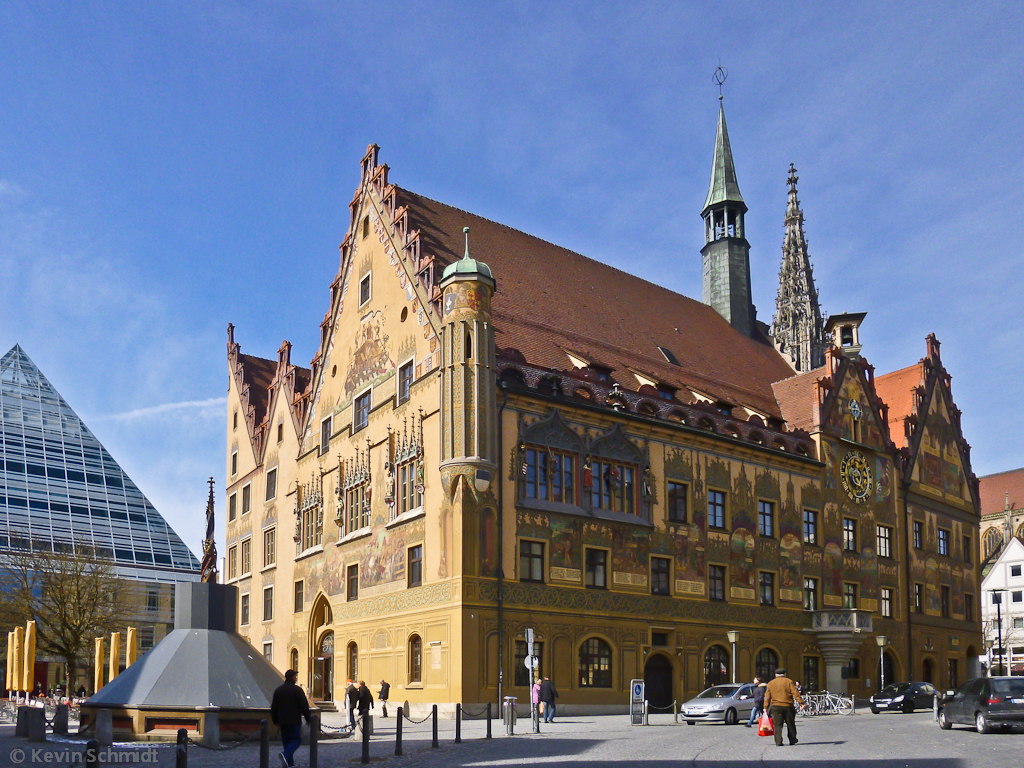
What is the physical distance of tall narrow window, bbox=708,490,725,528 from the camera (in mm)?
38969

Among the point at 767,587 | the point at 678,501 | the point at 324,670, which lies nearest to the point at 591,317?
the point at 678,501

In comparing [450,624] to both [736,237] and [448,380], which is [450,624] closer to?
[448,380]

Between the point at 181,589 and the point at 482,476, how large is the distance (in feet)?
36.7

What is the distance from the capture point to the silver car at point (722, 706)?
29.0 m

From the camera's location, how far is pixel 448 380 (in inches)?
1312

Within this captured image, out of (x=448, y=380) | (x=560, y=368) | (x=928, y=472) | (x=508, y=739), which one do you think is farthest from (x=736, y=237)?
(x=508, y=739)

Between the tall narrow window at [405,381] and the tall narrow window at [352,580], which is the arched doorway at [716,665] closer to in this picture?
the tall narrow window at [352,580]

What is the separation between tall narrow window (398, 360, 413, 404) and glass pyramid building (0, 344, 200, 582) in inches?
2298

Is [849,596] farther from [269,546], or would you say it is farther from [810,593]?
[269,546]

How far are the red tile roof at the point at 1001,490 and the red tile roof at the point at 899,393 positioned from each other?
181 feet

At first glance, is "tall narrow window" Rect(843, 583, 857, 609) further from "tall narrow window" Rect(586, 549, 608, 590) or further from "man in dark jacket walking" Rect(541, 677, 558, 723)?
"man in dark jacket walking" Rect(541, 677, 558, 723)

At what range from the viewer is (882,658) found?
41.2 metres

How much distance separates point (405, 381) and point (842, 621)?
1852 cm

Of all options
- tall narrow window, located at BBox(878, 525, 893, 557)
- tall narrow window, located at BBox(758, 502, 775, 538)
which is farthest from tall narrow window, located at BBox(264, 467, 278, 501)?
tall narrow window, located at BBox(878, 525, 893, 557)
